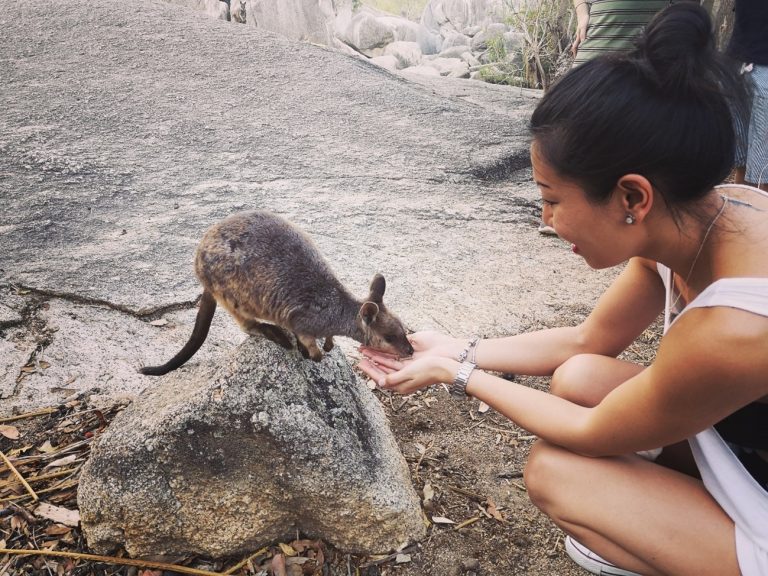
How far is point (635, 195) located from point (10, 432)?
115 inches

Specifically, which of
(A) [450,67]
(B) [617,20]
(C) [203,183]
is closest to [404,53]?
(A) [450,67]

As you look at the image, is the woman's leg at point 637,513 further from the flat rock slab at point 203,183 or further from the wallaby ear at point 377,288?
the flat rock slab at point 203,183

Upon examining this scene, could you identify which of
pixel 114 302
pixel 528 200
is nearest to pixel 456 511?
pixel 114 302

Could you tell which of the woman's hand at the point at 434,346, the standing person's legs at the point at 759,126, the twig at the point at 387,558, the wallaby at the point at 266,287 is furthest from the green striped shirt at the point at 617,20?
the twig at the point at 387,558

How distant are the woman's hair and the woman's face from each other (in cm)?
8

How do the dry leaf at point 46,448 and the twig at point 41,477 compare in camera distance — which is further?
Result: the dry leaf at point 46,448

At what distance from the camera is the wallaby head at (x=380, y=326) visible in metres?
2.97

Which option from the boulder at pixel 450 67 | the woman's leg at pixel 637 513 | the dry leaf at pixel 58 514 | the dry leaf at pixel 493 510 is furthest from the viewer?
the boulder at pixel 450 67

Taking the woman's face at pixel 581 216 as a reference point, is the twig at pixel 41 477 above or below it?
below

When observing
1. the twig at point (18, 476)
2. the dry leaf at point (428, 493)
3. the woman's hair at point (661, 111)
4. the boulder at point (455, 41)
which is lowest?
the dry leaf at point (428, 493)

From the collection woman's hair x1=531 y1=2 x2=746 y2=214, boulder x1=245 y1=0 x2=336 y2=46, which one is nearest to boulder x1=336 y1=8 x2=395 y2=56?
boulder x1=245 y1=0 x2=336 y2=46

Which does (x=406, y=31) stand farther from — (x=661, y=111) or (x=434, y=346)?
(x=661, y=111)

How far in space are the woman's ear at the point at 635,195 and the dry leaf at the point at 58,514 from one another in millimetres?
2434

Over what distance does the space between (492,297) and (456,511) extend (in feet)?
6.40
